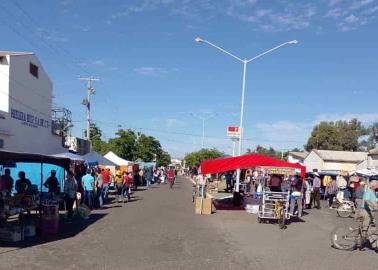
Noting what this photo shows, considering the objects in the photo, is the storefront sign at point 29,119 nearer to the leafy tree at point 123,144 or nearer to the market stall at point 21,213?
the market stall at point 21,213

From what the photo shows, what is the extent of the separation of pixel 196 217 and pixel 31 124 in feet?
64.1

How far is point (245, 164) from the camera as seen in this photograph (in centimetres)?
2325

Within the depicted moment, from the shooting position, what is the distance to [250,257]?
11.7 m

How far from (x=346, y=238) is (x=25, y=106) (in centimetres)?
2678

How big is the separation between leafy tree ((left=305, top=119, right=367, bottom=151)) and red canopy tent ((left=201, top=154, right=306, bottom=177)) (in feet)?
301

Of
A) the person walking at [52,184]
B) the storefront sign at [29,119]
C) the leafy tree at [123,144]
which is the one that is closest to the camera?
the person walking at [52,184]

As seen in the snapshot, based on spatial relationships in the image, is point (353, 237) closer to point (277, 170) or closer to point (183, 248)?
point (183, 248)

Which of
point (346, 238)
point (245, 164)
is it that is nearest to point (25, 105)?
point (245, 164)

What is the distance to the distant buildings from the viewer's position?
32375 millimetres

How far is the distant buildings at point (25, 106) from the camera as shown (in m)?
32.4

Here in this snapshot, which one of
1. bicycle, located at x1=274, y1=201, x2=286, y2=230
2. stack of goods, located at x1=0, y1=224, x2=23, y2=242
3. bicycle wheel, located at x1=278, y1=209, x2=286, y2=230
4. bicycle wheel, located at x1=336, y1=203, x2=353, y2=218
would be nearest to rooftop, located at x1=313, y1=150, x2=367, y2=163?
bicycle wheel, located at x1=336, y1=203, x2=353, y2=218

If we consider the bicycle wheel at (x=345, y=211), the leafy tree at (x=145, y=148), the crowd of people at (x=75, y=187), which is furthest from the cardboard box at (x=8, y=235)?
the leafy tree at (x=145, y=148)

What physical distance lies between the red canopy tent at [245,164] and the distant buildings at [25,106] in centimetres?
1220

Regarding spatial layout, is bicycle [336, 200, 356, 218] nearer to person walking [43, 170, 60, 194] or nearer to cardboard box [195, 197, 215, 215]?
cardboard box [195, 197, 215, 215]
